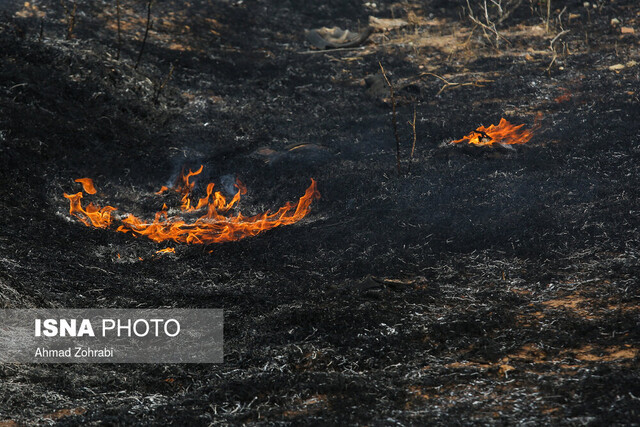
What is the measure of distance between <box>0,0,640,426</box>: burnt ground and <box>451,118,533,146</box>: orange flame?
0.19 metres

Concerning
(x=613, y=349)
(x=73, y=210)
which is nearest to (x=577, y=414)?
(x=613, y=349)

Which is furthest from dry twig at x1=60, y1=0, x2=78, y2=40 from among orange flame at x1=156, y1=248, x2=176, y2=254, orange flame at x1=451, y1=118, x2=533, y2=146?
orange flame at x1=451, y1=118, x2=533, y2=146

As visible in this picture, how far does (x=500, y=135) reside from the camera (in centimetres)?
775

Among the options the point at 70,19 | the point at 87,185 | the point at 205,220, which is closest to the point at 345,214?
the point at 205,220

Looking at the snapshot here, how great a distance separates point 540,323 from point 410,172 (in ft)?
10.0

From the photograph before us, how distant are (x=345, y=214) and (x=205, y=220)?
1659mm

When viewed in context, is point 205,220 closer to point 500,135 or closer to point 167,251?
point 167,251

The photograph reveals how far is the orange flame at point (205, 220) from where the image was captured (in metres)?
6.46

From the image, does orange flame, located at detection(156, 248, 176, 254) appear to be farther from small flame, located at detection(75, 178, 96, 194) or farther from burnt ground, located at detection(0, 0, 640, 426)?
small flame, located at detection(75, 178, 96, 194)

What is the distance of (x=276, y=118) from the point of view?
9062 millimetres

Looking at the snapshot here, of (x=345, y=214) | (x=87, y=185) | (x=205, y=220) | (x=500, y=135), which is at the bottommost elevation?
(x=205, y=220)

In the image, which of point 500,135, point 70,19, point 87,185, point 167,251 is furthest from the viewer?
point 70,19

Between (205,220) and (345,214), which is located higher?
(345,214)

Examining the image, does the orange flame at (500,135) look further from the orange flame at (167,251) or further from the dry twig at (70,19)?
the dry twig at (70,19)
